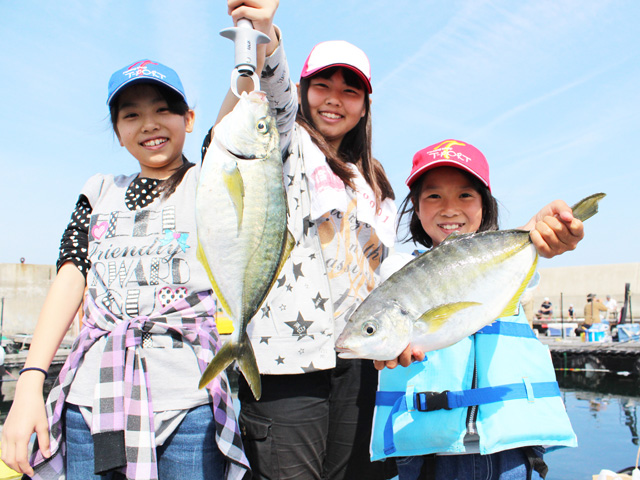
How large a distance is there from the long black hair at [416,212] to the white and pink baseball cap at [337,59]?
797 millimetres

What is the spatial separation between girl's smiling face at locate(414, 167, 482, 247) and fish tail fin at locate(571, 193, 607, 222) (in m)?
0.86

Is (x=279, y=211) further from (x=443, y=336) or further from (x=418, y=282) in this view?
(x=443, y=336)

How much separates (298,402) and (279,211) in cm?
125

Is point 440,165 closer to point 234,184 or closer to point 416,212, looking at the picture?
point 416,212

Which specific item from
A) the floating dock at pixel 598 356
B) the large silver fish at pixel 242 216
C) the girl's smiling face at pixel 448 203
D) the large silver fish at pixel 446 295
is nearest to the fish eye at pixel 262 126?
the large silver fish at pixel 242 216

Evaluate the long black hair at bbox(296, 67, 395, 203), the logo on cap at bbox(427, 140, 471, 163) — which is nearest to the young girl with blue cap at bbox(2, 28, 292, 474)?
the long black hair at bbox(296, 67, 395, 203)

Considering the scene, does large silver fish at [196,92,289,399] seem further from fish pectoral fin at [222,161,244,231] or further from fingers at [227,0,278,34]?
fingers at [227,0,278,34]

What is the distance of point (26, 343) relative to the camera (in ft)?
65.7

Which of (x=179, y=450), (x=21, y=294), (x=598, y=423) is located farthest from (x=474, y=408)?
(x=21, y=294)

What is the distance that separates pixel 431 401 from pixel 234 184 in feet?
5.37

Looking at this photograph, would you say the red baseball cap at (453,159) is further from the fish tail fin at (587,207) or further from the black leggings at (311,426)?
the black leggings at (311,426)

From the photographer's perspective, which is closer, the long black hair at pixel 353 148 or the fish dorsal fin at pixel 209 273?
the fish dorsal fin at pixel 209 273

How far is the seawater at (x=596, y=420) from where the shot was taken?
28.0 feet

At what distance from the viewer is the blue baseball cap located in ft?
8.09
